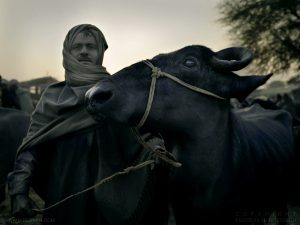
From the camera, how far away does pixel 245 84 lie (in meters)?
2.51

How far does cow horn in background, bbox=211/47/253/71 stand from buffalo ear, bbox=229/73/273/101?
0.25 ft

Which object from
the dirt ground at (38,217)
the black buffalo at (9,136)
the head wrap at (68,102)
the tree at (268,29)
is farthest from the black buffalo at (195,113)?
the tree at (268,29)

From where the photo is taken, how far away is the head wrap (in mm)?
3240

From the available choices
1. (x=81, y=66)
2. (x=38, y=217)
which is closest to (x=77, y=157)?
(x=81, y=66)

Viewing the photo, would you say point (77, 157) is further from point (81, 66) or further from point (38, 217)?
point (38, 217)

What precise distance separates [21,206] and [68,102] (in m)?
0.84

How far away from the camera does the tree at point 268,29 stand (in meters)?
26.5

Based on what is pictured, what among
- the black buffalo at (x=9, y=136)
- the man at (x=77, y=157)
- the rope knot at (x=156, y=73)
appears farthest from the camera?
the black buffalo at (x=9, y=136)

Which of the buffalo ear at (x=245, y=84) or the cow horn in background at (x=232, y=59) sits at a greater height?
the cow horn in background at (x=232, y=59)

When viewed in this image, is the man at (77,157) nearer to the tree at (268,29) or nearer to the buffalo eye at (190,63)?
the buffalo eye at (190,63)

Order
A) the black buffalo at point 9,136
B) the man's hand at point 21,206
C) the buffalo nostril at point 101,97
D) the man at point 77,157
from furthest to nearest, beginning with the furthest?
1. the black buffalo at point 9,136
2. the man at point 77,157
3. the man's hand at point 21,206
4. the buffalo nostril at point 101,97

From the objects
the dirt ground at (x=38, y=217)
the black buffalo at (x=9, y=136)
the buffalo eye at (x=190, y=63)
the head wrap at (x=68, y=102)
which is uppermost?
the buffalo eye at (x=190, y=63)

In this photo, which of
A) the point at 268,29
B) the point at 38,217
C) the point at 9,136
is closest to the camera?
the point at 9,136

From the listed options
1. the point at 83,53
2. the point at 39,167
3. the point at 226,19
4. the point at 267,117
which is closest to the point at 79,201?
the point at 39,167
